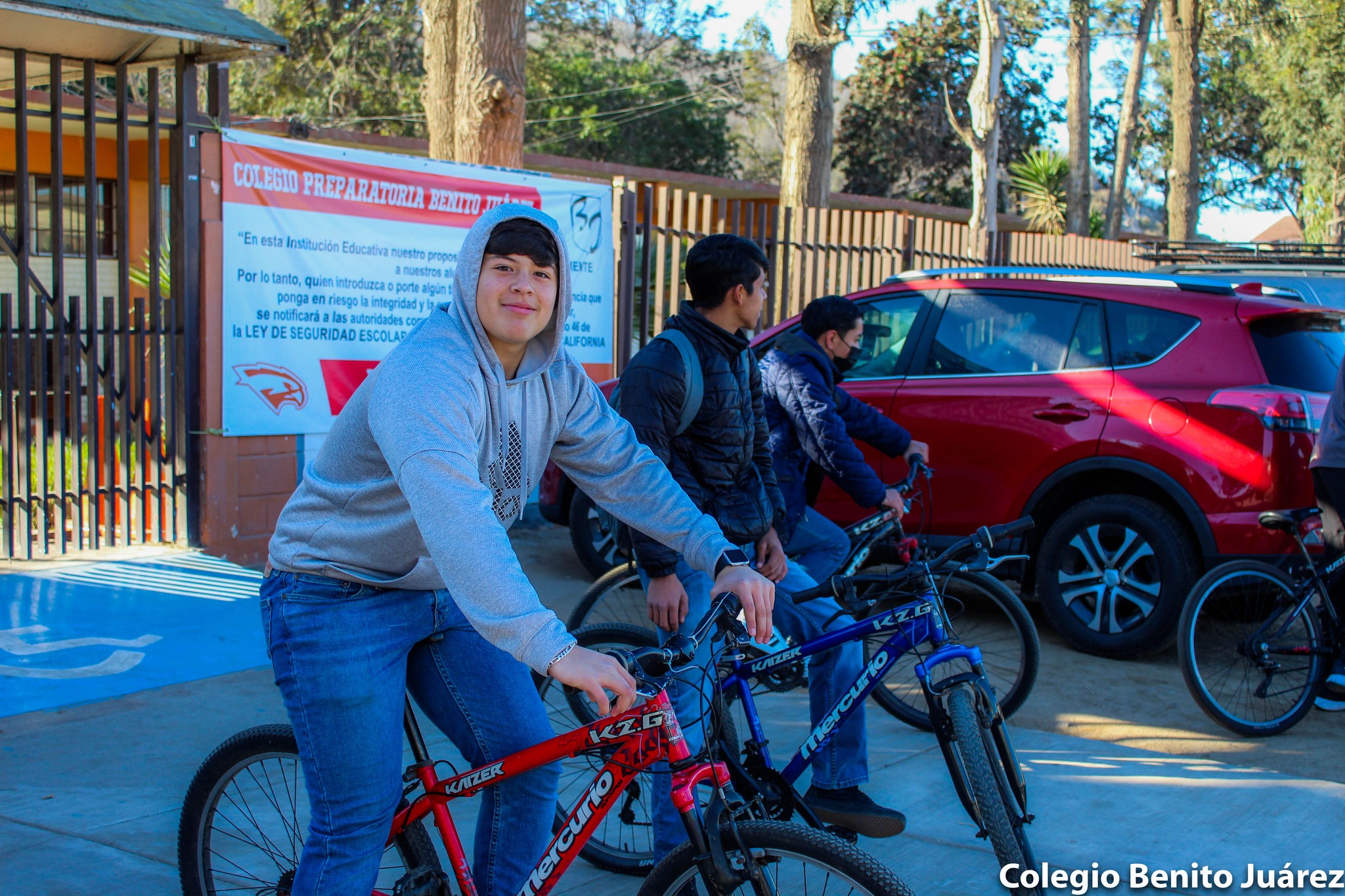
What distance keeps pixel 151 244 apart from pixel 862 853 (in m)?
6.11

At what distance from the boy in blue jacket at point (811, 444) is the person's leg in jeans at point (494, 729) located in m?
2.24

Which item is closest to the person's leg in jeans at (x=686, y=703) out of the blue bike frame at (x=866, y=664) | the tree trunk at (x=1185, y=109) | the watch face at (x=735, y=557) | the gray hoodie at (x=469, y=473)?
the blue bike frame at (x=866, y=664)

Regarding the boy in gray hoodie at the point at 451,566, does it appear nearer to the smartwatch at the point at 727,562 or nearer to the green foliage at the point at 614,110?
the smartwatch at the point at 727,562

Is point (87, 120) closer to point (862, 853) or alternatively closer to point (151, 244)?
point (151, 244)

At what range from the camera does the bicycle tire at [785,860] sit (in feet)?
7.20

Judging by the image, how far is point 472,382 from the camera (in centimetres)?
239

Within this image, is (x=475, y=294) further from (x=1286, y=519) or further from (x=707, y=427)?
(x=1286, y=519)

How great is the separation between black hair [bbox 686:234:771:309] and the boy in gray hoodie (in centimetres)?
118

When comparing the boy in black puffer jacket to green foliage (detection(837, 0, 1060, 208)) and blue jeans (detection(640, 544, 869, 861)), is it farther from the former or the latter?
green foliage (detection(837, 0, 1060, 208))

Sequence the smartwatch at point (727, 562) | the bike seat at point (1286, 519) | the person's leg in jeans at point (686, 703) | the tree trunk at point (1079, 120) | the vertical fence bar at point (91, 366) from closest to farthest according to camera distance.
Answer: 1. the smartwatch at point (727, 562)
2. the person's leg in jeans at point (686, 703)
3. the bike seat at point (1286, 519)
4. the vertical fence bar at point (91, 366)
5. the tree trunk at point (1079, 120)

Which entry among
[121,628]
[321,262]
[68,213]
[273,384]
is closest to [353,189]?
[321,262]

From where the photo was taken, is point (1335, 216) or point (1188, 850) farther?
point (1335, 216)

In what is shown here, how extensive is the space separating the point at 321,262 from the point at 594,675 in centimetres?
583

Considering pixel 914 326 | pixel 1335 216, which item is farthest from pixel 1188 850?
pixel 1335 216
